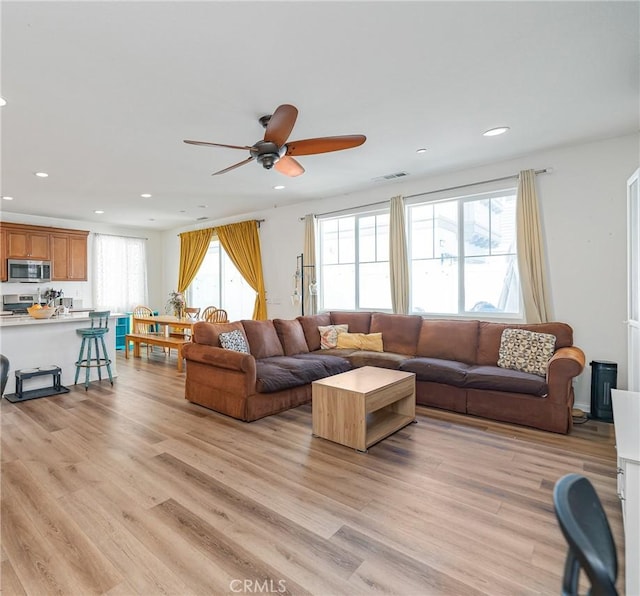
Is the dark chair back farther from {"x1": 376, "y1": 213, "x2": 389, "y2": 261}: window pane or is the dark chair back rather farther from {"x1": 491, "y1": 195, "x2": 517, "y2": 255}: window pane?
{"x1": 376, "y1": 213, "x2": 389, "y2": 261}: window pane

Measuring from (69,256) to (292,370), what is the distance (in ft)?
19.8

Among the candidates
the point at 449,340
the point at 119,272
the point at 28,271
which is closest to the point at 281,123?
the point at 449,340

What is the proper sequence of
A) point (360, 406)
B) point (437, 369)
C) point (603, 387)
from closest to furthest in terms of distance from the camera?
point (360, 406)
point (603, 387)
point (437, 369)

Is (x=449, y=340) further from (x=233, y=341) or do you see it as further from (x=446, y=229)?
(x=233, y=341)

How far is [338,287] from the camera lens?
242 inches

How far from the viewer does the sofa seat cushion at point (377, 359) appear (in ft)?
14.4

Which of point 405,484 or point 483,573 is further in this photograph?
point 405,484

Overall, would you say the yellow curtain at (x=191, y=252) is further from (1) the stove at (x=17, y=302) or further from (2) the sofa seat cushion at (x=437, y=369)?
(2) the sofa seat cushion at (x=437, y=369)

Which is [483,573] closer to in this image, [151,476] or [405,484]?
[405,484]

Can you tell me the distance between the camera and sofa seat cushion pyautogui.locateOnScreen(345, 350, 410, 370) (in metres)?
4.39

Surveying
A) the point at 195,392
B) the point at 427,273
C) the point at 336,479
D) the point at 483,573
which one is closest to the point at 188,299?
the point at 195,392

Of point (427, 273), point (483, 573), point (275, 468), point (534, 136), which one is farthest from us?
point (427, 273)

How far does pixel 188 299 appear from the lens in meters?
8.60

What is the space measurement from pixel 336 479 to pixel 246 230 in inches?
213
